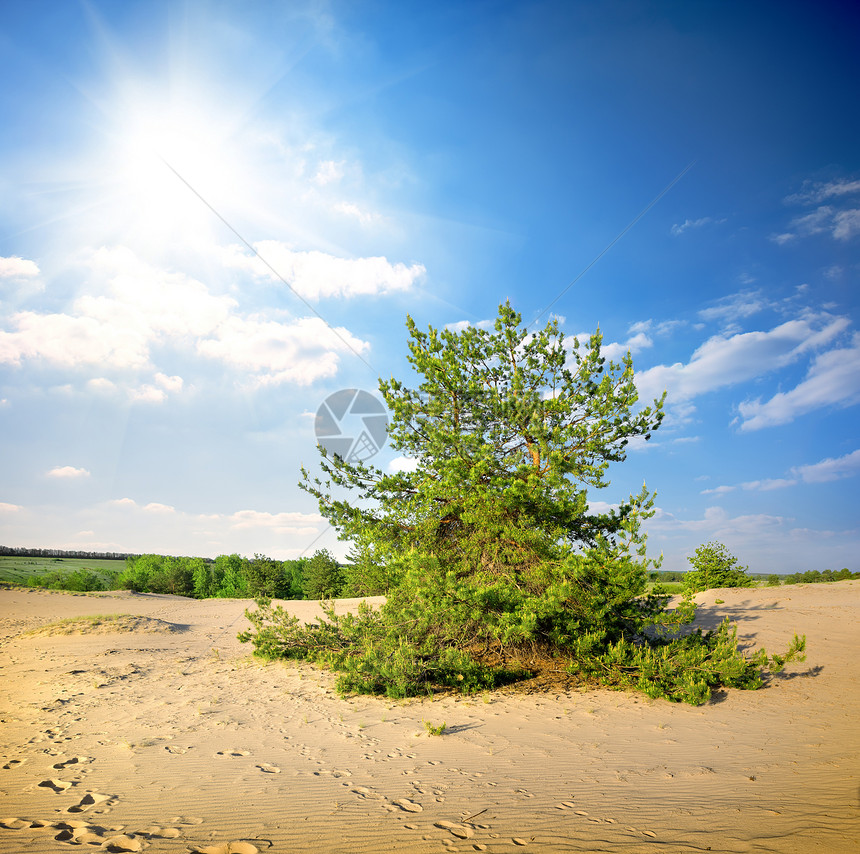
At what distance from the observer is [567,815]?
484cm

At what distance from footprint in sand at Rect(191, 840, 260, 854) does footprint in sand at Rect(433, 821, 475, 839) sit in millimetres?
1616

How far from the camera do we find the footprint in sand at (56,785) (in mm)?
5164

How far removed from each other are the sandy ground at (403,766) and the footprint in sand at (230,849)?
0.08 feet

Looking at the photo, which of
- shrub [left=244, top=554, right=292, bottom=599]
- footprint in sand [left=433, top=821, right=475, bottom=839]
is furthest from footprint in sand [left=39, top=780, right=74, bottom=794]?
shrub [left=244, top=554, right=292, bottom=599]

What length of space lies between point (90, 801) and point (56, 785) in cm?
75

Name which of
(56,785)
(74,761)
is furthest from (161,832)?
(74,761)

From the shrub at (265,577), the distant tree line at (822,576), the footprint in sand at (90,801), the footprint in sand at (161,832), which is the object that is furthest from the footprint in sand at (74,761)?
the distant tree line at (822,576)

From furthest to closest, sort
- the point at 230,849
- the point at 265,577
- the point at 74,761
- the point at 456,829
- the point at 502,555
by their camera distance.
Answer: the point at 265,577, the point at 502,555, the point at 74,761, the point at 456,829, the point at 230,849

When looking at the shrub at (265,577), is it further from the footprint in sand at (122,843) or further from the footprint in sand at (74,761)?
the footprint in sand at (122,843)

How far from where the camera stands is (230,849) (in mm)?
4047

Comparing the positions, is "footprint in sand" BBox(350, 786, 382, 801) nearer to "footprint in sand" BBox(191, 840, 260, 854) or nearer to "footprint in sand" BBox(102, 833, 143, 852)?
"footprint in sand" BBox(191, 840, 260, 854)

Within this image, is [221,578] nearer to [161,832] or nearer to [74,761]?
[74,761]

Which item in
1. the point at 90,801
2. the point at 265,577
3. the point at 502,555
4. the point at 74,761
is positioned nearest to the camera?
the point at 90,801

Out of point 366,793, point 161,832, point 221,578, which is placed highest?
point 161,832
